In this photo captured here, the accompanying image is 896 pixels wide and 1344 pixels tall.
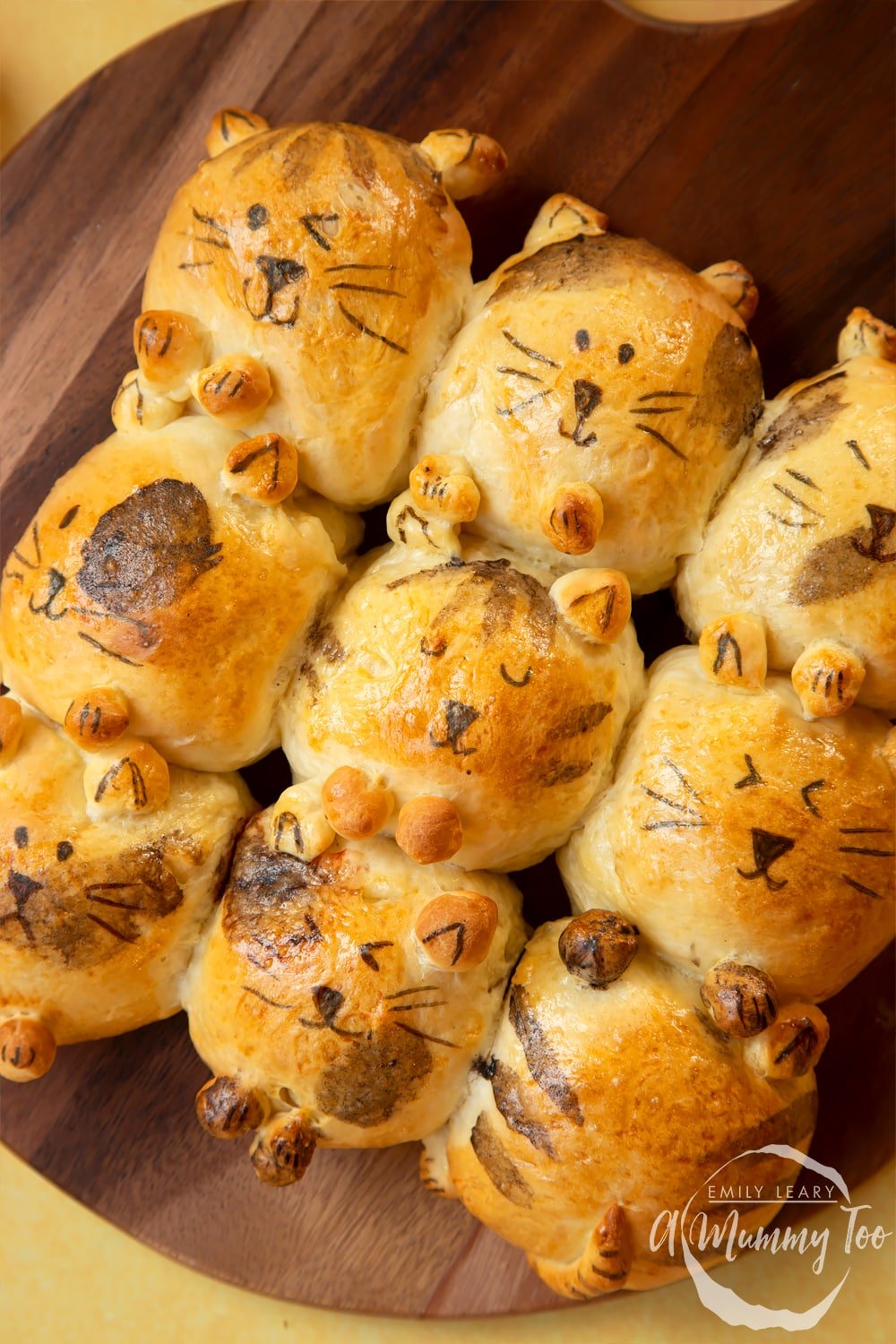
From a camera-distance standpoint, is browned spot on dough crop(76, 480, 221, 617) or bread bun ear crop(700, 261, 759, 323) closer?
A: browned spot on dough crop(76, 480, 221, 617)

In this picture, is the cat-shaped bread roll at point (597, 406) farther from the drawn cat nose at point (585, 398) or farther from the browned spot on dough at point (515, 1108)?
the browned spot on dough at point (515, 1108)

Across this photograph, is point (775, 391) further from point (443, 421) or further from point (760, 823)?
point (760, 823)

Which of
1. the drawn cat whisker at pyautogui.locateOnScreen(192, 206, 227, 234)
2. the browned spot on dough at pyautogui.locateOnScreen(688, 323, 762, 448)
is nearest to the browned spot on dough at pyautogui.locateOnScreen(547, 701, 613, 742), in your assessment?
the browned spot on dough at pyautogui.locateOnScreen(688, 323, 762, 448)

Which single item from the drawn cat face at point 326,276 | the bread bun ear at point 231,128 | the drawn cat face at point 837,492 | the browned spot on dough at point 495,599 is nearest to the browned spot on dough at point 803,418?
the drawn cat face at point 837,492

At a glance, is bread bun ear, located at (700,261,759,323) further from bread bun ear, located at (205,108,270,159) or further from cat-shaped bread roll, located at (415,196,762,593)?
bread bun ear, located at (205,108,270,159)

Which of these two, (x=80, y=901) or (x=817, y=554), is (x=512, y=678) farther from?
(x=80, y=901)

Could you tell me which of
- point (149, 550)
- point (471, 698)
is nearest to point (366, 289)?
point (149, 550)

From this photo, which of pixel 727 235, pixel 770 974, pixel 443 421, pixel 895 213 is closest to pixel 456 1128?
pixel 770 974
